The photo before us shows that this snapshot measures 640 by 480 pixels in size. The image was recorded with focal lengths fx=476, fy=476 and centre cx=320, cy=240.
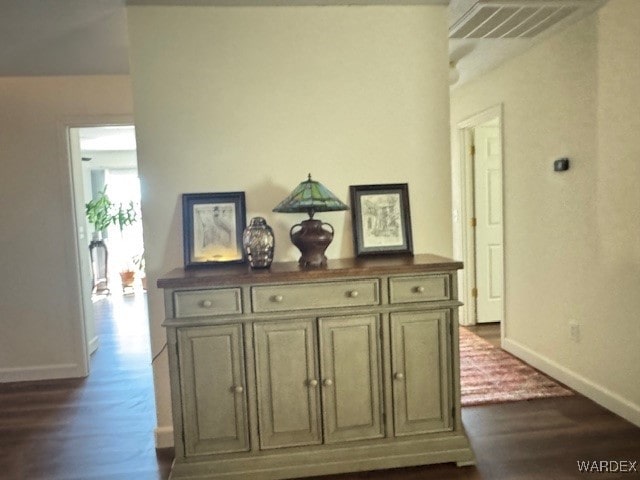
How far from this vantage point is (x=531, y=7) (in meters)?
2.64

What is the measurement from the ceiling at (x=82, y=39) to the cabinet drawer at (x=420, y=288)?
150 centimetres

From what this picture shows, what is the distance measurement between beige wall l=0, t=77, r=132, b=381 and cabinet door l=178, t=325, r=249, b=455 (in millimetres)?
2105

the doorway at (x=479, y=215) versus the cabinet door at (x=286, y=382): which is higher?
the doorway at (x=479, y=215)

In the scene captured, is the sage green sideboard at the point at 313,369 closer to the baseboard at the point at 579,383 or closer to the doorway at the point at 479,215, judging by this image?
the baseboard at the point at 579,383

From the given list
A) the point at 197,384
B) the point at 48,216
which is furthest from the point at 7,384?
the point at 197,384

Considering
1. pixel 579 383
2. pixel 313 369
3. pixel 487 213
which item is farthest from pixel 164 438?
pixel 487 213

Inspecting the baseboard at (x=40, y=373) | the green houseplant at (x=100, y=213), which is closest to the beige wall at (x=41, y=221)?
the baseboard at (x=40, y=373)

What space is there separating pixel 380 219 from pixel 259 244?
0.70 m

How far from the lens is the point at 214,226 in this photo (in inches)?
96.8

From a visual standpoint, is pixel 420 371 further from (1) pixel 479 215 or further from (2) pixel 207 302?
(1) pixel 479 215

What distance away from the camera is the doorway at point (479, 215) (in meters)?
4.46

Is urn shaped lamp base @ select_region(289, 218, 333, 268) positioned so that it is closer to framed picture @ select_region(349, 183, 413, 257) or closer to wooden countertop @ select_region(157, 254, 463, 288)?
wooden countertop @ select_region(157, 254, 463, 288)

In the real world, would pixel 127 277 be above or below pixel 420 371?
below

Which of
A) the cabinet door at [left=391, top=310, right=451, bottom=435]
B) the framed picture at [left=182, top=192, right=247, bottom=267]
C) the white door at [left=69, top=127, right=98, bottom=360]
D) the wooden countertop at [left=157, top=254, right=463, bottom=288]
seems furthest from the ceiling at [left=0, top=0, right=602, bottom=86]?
the cabinet door at [left=391, top=310, right=451, bottom=435]
